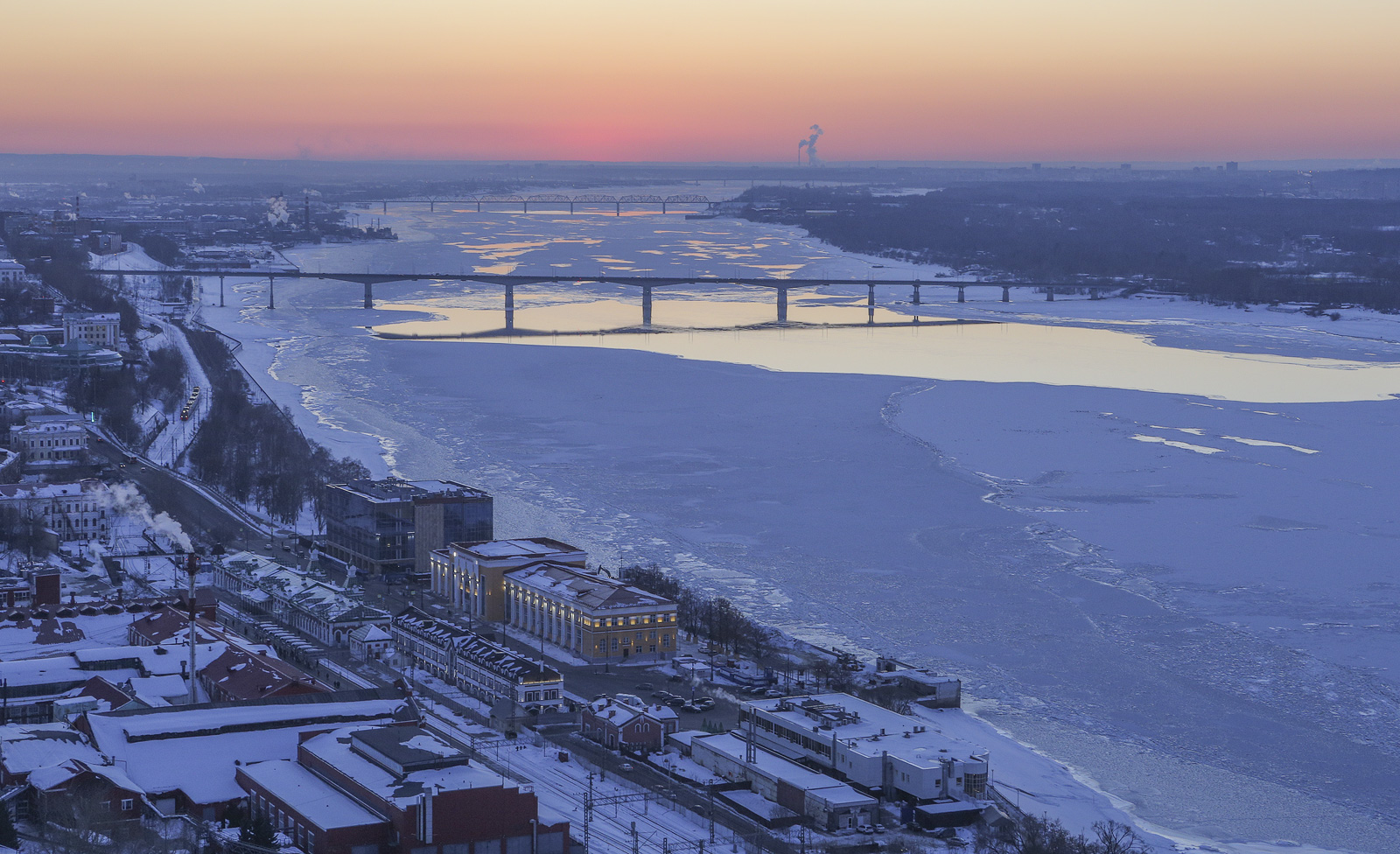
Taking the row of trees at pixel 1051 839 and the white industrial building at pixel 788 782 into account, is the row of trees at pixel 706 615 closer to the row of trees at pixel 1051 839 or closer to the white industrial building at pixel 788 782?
the white industrial building at pixel 788 782

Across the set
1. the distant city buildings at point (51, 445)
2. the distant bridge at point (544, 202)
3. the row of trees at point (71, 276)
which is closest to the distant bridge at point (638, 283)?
the row of trees at point (71, 276)

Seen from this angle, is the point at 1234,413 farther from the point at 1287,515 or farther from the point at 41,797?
the point at 41,797

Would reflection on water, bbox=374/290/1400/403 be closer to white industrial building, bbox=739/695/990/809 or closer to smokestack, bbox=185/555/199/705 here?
white industrial building, bbox=739/695/990/809

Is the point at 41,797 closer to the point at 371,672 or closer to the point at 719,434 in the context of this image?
the point at 371,672

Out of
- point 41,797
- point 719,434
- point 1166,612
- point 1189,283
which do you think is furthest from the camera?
point 1189,283

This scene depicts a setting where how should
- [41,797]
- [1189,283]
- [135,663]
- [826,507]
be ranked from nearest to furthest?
[41,797] < [135,663] < [826,507] < [1189,283]

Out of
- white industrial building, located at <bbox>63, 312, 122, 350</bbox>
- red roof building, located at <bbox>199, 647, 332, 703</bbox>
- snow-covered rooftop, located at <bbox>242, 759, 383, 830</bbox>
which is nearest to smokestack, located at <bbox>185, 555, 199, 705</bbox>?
red roof building, located at <bbox>199, 647, 332, 703</bbox>

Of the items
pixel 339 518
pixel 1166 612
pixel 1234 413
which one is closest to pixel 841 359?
pixel 1234 413

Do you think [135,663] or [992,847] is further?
[135,663]
